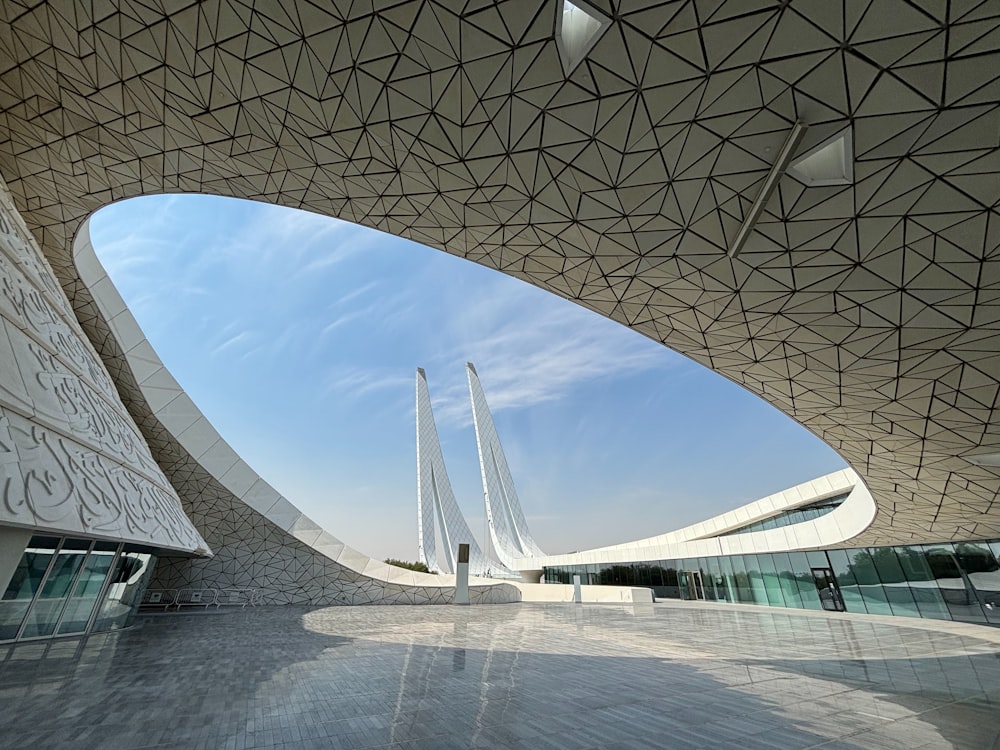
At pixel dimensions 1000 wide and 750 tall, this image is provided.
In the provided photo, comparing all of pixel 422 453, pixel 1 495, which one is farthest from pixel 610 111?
pixel 422 453

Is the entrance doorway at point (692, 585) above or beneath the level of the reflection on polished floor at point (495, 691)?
above

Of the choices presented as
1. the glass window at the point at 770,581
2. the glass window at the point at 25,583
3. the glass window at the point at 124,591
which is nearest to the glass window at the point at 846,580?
the glass window at the point at 770,581

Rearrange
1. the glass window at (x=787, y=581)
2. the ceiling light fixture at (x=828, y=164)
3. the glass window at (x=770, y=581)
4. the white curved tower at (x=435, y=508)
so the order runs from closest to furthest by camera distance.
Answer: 1. the ceiling light fixture at (x=828, y=164)
2. the glass window at (x=787, y=581)
3. the glass window at (x=770, y=581)
4. the white curved tower at (x=435, y=508)

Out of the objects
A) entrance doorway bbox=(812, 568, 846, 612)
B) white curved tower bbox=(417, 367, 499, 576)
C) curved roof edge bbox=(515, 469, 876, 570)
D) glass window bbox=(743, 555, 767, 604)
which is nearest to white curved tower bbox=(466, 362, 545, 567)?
white curved tower bbox=(417, 367, 499, 576)

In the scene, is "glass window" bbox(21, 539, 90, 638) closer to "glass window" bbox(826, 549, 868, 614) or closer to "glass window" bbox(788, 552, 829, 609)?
"glass window" bbox(788, 552, 829, 609)

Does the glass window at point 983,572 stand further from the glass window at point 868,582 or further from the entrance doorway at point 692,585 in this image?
the entrance doorway at point 692,585

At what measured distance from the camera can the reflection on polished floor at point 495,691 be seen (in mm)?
5355

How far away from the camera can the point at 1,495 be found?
20.1ft

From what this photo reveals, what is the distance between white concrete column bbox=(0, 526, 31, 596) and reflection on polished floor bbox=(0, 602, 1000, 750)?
5.27 feet

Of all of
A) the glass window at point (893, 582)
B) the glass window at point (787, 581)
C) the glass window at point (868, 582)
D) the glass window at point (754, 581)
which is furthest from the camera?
the glass window at point (754, 581)

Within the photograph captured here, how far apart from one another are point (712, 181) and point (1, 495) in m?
11.4

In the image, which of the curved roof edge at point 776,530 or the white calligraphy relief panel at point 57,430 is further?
the curved roof edge at point 776,530

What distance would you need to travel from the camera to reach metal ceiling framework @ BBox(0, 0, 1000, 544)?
6430 millimetres

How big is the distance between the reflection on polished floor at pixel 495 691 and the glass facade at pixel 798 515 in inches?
507
